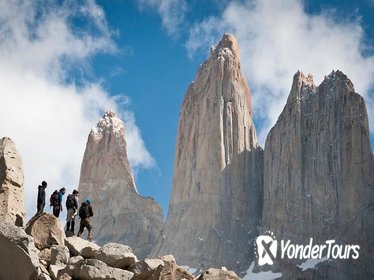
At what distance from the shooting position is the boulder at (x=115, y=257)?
2181cm

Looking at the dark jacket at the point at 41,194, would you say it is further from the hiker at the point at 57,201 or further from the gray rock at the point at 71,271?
the gray rock at the point at 71,271

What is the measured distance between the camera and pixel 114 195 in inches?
5236

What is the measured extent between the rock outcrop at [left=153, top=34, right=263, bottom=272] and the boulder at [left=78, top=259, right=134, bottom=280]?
85029mm

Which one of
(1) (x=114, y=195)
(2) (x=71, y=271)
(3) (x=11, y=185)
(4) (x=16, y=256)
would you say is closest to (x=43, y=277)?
(4) (x=16, y=256)

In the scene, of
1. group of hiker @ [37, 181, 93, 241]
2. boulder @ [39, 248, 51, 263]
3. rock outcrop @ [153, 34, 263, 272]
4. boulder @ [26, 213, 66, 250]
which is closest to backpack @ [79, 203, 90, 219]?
group of hiker @ [37, 181, 93, 241]

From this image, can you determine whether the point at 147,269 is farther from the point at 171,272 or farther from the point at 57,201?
the point at 57,201

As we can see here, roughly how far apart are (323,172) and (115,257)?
85141mm

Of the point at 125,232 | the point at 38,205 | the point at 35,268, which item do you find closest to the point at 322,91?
the point at 125,232

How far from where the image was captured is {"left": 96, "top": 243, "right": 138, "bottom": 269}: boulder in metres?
21.8

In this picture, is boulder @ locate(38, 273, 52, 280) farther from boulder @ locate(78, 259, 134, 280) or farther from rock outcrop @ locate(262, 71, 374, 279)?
rock outcrop @ locate(262, 71, 374, 279)

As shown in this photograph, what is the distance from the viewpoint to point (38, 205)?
26141mm

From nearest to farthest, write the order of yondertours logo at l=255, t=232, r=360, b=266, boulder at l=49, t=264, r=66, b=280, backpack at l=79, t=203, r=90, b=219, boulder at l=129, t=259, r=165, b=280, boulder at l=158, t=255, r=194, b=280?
1. boulder at l=49, t=264, r=66, b=280
2. boulder at l=129, t=259, r=165, b=280
3. boulder at l=158, t=255, r=194, b=280
4. backpack at l=79, t=203, r=90, b=219
5. yondertours logo at l=255, t=232, r=360, b=266

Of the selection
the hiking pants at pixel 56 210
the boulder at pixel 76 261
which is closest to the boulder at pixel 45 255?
the boulder at pixel 76 261

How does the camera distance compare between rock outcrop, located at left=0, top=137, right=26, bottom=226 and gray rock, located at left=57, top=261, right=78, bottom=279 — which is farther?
rock outcrop, located at left=0, top=137, right=26, bottom=226
